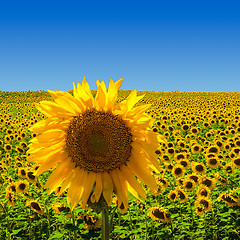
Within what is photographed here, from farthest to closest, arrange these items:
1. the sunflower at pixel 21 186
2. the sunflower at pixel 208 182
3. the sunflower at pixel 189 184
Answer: the sunflower at pixel 189 184, the sunflower at pixel 208 182, the sunflower at pixel 21 186

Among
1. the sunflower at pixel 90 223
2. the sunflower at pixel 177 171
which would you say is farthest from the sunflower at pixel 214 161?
the sunflower at pixel 90 223

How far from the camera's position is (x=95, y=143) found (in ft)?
5.98

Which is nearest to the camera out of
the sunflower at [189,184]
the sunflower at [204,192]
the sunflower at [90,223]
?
the sunflower at [90,223]

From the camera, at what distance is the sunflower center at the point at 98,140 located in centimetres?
181

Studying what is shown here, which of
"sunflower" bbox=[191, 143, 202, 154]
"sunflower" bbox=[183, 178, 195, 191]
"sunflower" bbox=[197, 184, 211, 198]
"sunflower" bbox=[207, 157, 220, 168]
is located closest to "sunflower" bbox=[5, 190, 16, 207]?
"sunflower" bbox=[183, 178, 195, 191]

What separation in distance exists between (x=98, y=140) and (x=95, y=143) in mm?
29

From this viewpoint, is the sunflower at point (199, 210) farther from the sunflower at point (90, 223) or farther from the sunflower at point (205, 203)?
the sunflower at point (90, 223)

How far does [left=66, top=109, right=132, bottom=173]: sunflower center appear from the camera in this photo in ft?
5.94

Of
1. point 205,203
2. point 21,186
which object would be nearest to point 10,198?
point 21,186

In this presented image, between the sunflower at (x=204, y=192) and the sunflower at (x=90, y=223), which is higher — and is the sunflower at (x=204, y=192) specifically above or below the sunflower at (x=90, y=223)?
above

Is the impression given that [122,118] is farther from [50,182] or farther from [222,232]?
[222,232]

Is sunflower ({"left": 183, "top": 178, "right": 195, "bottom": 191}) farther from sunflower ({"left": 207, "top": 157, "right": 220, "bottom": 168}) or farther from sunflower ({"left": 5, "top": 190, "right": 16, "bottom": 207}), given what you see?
sunflower ({"left": 5, "top": 190, "right": 16, "bottom": 207})

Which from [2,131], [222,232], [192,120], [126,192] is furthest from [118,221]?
[2,131]

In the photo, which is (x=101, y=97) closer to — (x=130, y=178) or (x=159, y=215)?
(x=130, y=178)
